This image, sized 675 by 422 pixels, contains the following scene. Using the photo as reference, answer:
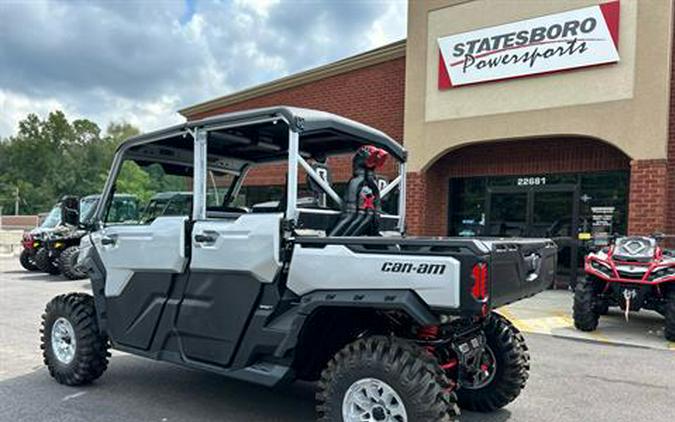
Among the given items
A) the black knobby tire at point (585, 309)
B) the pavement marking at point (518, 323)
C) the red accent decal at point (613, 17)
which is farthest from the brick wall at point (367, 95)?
the black knobby tire at point (585, 309)

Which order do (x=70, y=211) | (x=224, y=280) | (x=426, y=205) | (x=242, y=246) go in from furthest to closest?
(x=426, y=205), (x=70, y=211), (x=224, y=280), (x=242, y=246)

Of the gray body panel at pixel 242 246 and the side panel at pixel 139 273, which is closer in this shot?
the gray body panel at pixel 242 246

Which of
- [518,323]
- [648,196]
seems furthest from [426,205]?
[518,323]

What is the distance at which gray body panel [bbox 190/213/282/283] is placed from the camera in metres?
3.62

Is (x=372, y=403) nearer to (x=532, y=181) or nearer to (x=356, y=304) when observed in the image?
(x=356, y=304)

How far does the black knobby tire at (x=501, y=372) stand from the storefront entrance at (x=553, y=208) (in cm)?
727

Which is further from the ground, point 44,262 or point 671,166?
point 671,166

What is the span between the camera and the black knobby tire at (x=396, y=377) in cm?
301

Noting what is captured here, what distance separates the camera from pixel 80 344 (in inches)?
185

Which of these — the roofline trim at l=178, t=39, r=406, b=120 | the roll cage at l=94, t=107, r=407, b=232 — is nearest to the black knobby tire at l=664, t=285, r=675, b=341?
the roll cage at l=94, t=107, r=407, b=232

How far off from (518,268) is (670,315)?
5087 millimetres

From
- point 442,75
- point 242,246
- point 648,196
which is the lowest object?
point 242,246

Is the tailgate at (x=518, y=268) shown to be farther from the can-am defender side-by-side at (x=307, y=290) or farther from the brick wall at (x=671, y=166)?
the brick wall at (x=671, y=166)

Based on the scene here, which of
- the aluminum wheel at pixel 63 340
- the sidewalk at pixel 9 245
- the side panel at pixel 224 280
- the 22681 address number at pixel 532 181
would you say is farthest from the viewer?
the sidewalk at pixel 9 245
